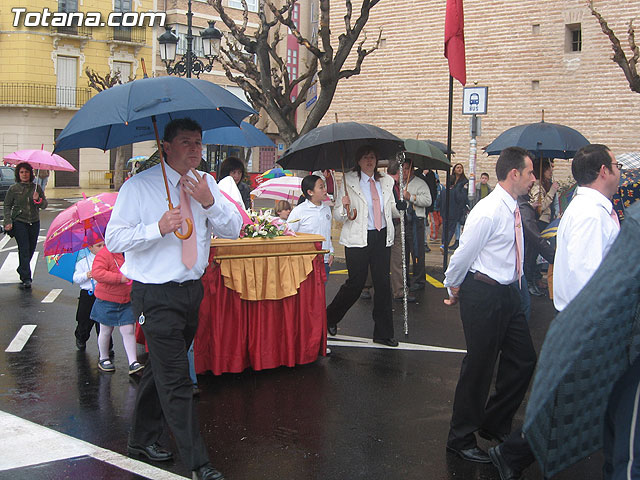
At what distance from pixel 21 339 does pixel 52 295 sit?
9.25 feet

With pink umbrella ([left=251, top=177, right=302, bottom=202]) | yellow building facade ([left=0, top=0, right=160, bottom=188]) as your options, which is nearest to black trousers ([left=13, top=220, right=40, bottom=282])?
pink umbrella ([left=251, top=177, right=302, bottom=202])

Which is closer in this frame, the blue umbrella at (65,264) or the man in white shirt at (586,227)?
the man in white shirt at (586,227)

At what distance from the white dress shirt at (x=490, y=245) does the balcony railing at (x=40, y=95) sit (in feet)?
127

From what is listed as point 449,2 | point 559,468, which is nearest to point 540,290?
point 449,2

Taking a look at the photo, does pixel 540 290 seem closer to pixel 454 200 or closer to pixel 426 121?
pixel 454 200

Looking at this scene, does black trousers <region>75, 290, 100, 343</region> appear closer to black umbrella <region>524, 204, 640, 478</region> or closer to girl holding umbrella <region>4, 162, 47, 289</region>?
girl holding umbrella <region>4, 162, 47, 289</region>

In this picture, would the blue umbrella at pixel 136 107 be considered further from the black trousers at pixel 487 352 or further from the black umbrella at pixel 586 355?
the black umbrella at pixel 586 355

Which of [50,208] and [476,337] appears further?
[50,208]

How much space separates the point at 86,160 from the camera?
142 ft

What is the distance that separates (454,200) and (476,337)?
11691mm

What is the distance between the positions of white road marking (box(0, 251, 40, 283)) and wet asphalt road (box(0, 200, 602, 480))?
12.8 ft

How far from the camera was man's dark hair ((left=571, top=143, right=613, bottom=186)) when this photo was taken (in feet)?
14.3

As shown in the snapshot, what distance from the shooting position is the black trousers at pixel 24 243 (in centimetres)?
1144

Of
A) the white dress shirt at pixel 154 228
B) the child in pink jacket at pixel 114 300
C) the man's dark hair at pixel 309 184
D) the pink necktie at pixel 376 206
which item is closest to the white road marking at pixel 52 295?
the child in pink jacket at pixel 114 300
